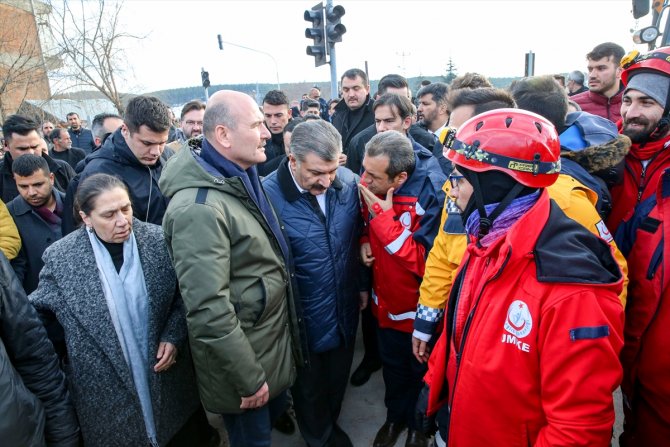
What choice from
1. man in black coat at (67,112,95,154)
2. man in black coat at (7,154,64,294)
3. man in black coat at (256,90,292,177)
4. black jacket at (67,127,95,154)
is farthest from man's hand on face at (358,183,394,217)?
black jacket at (67,127,95,154)

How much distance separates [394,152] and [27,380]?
2.38 metres

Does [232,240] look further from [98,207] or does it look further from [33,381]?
[33,381]

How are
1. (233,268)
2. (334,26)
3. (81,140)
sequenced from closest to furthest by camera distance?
(233,268) < (334,26) < (81,140)

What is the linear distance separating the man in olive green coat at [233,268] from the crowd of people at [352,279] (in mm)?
12

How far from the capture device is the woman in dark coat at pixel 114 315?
2162 millimetres

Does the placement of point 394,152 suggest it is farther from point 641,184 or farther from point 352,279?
point 641,184

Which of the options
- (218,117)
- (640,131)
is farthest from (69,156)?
(640,131)

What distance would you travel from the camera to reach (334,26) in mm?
8227

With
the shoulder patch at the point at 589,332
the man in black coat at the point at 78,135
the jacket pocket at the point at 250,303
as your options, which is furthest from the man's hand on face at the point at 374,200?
the man in black coat at the point at 78,135

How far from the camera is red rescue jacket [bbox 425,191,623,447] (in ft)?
4.21

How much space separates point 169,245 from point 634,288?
7.93 feet

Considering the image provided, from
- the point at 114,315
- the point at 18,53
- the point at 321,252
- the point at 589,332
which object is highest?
the point at 18,53

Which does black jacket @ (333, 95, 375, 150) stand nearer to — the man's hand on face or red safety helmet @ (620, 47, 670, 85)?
the man's hand on face

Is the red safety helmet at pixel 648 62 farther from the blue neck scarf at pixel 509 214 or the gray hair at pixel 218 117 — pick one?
the gray hair at pixel 218 117
